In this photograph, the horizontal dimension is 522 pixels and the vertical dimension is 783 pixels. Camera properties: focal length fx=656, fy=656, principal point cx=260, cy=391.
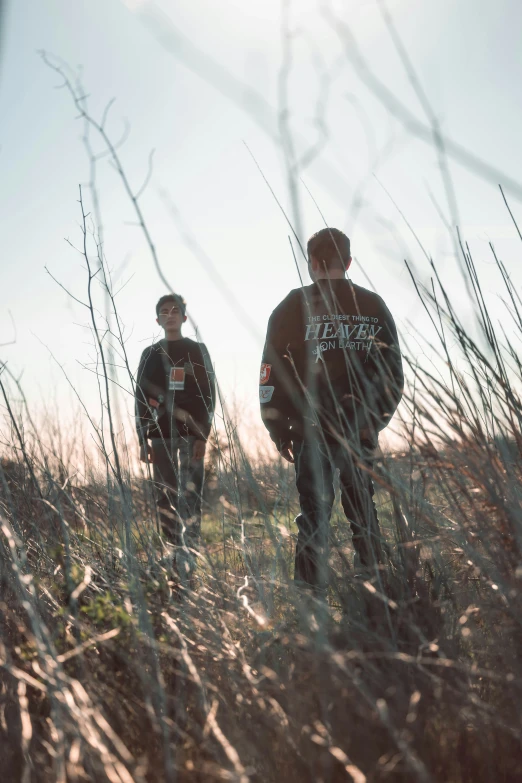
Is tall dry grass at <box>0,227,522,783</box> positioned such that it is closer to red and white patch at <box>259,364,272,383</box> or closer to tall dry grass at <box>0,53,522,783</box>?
tall dry grass at <box>0,53,522,783</box>

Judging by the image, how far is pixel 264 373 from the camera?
2736mm

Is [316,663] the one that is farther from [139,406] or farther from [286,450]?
[139,406]

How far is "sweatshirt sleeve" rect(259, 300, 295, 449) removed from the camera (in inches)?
104

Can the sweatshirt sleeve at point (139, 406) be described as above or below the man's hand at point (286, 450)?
above

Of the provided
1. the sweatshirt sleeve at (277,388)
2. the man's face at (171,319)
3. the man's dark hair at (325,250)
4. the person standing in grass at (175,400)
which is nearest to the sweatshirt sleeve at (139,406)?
the person standing in grass at (175,400)

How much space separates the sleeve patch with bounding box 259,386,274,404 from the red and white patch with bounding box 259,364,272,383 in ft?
0.11

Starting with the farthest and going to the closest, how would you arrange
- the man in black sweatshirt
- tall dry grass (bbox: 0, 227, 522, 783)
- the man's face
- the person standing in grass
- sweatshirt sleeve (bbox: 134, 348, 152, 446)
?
the man's face
the person standing in grass
the man in black sweatshirt
sweatshirt sleeve (bbox: 134, 348, 152, 446)
tall dry grass (bbox: 0, 227, 522, 783)

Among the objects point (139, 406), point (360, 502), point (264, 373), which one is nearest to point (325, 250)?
point (264, 373)

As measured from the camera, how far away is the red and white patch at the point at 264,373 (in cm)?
271

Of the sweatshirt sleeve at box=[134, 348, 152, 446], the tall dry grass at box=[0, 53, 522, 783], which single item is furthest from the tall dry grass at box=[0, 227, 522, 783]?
the sweatshirt sleeve at box=[134, 348, 152, 446]

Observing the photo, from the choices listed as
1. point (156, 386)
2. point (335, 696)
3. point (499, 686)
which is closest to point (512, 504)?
point (499, 686)

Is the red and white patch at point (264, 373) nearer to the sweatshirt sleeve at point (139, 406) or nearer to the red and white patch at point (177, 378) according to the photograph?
the sweatshirt sleeve at point (139, 406)

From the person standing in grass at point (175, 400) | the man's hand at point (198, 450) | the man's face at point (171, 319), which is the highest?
the man's face at point (171, 319)

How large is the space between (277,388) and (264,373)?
4.1 inches
